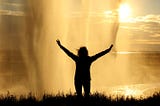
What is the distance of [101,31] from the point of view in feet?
129

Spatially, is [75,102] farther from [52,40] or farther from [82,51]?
[52,40]

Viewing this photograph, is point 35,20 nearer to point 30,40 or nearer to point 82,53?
point 30,40

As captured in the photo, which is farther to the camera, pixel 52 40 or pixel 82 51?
pixel 52 40

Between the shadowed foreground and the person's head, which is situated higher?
the person's head

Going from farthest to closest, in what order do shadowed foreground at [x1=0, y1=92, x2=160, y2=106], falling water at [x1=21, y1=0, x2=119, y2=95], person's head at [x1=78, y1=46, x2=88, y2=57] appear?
falling water at [x1=21, y1=0, x2=119, y2=95] < person's head at [x1=78, y1=46, x2=88, y2=57] < shadowed foreground at [x1=0, y1=92, x2=160, y2=106]

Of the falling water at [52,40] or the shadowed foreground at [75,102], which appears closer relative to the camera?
the shadowed foreground at [75,102]

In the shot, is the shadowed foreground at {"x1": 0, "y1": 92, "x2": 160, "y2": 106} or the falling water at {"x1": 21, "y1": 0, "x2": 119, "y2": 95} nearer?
the shadowed foreground at {"x1": 0, "y1": 92, "x2": 160, "y2": 106}

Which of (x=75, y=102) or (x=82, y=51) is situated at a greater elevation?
(x=82, y=51)

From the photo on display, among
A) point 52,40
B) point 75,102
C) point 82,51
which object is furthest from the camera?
point 52,40


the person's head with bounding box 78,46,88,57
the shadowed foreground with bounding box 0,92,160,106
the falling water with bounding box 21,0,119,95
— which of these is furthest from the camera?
the falling water with bounding box 21,0,119,95

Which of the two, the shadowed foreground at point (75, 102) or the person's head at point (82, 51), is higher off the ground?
the person's head at point (82, 51)

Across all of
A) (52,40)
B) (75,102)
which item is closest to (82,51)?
(75,102)

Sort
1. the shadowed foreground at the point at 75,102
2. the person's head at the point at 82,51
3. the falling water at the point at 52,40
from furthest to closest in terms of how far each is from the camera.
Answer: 1. the falling water at the point at 52,40
2. the person's head at the point at 82,51
3. the shadowed foreground at the point at 75,102

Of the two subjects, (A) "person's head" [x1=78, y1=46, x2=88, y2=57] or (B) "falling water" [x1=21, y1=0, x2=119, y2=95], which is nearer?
(A) "person's head" [x1=78, y1=46, x2=88, y2=57]
